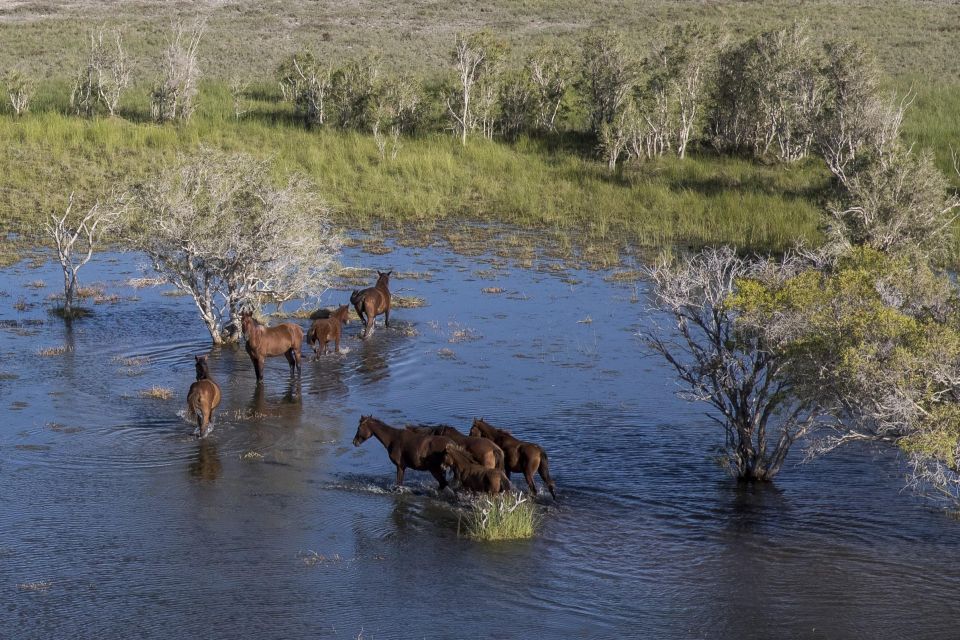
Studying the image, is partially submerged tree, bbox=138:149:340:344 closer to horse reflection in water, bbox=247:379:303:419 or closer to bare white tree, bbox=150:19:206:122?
horse reflection in water, bbox=247:379:303:419

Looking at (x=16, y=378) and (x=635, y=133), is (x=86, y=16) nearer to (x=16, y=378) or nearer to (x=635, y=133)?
(x=635, y=133)

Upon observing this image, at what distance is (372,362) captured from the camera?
20000mm

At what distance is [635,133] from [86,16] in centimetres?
4890

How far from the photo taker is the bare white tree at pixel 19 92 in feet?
137

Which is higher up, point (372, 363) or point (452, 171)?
point (452, 171)

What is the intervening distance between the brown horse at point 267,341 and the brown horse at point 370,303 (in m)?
2.75

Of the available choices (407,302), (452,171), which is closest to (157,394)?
(407,302)

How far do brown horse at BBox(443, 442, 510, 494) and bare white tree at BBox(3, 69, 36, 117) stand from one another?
34.6 metres

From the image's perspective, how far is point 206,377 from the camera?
1558cm

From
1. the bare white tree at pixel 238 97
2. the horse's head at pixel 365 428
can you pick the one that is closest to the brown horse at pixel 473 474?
the horse's head at pixel 365 428

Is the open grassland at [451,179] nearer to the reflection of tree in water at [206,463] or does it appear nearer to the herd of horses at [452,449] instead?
the herd of horses at [452,449]

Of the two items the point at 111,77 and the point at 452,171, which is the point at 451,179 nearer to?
the point at 452,171

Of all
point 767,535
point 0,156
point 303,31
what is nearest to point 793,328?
point 767,535

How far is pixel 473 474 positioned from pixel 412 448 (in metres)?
1.00
